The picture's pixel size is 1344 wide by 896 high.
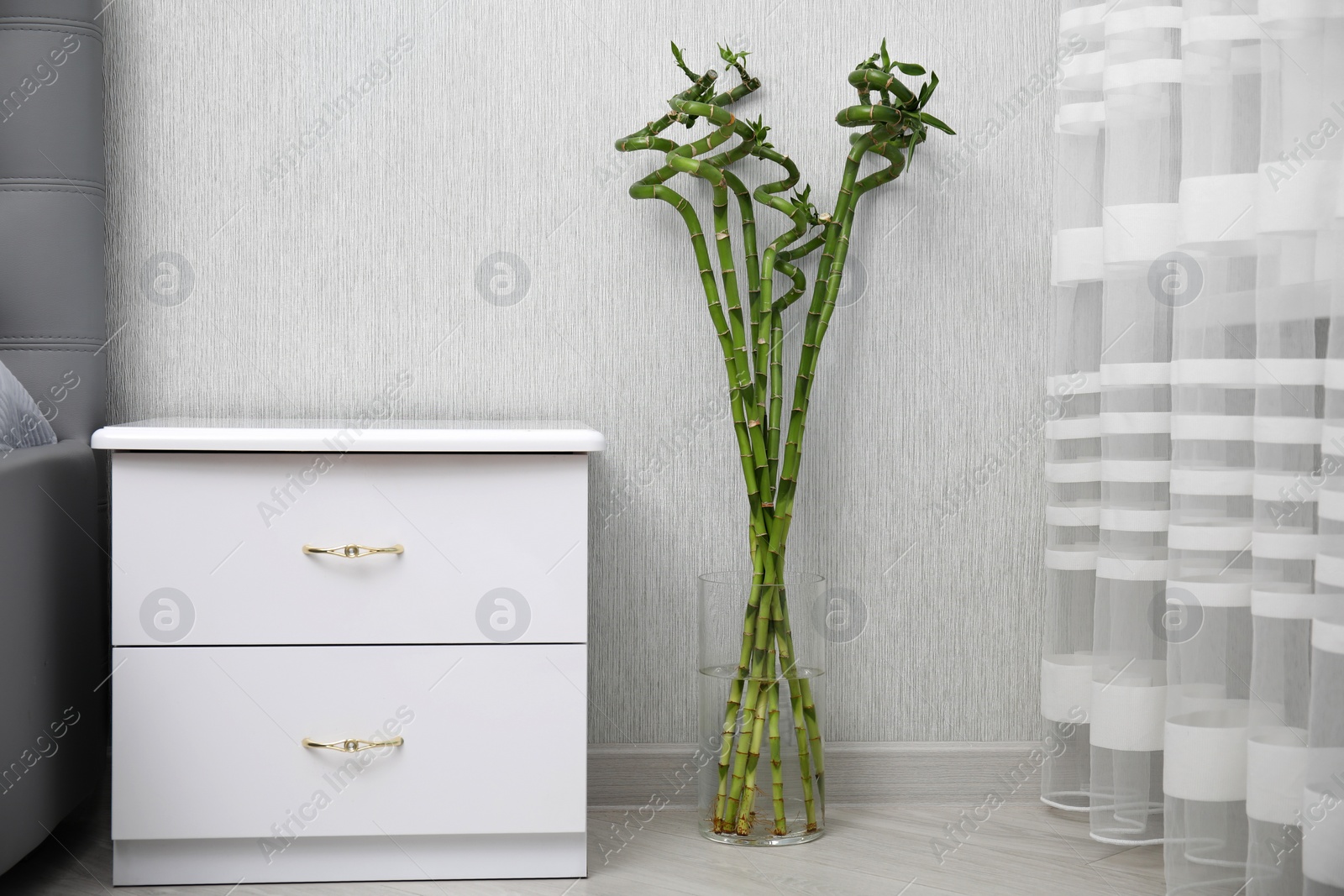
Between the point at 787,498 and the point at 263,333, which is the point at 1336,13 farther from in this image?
the point at 263,333

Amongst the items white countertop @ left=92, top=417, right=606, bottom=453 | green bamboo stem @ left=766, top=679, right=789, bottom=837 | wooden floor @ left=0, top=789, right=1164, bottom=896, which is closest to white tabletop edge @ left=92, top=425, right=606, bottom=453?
white countertop @ left=92, top=417, right=606, bottom=453

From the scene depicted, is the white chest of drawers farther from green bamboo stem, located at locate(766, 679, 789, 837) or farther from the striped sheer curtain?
the striped sheer curtain

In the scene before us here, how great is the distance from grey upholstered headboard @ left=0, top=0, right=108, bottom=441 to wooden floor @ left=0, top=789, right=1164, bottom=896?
632 mm

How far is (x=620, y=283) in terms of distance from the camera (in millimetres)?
1654

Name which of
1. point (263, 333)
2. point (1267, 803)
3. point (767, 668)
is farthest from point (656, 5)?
point (1267, 803)

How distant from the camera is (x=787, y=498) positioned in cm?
151

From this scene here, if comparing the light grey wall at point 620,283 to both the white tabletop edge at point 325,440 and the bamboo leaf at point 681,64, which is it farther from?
the white tabletop edge at point 325,440

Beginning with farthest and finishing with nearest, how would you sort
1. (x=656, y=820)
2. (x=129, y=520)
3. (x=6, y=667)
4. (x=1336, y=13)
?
(x=656, y=820) → (x=129, y=520) → (x=6, y=667) → (x=1336, y=13)

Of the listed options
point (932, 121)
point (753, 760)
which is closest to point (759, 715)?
point (753, 760)

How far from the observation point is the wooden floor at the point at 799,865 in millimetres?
1324

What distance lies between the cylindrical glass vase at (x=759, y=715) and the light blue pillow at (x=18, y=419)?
3.22 ft

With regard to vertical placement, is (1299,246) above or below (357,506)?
above

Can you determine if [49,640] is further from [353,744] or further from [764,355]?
[764,355]

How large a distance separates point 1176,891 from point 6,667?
144 cm
